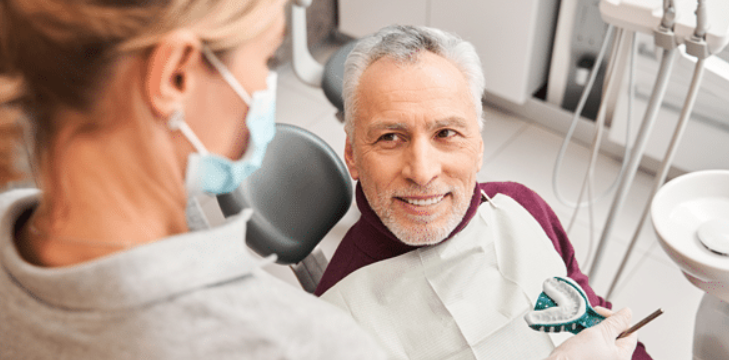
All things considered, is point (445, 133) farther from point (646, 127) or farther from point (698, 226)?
point (698, 226)

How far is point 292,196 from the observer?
4.79 ft

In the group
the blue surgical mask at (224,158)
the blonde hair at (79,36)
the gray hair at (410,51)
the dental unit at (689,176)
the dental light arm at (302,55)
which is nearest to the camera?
the blonde hair at (79,36)

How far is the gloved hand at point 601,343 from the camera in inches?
39.3

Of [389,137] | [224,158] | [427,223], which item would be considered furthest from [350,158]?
[224,158]

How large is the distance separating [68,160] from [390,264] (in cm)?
82

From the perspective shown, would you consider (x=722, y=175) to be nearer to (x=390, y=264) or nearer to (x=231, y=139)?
(x=390, y=264)

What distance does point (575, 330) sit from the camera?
1102mm

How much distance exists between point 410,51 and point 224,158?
644 mm

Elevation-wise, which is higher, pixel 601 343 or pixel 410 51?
pixel 410 51

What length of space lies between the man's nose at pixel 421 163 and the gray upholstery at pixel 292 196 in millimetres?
345

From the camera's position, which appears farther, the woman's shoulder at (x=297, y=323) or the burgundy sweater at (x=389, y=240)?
the burgundy sweater at (x=389, y=240)

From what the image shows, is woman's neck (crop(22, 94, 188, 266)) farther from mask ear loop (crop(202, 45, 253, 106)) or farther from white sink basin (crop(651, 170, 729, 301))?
white sink basin (crop(651, 170, 729, 301))

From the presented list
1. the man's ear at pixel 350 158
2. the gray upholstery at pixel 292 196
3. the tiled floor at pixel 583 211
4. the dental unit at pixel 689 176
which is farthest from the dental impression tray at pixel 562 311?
the tiled floor at pixel 583 211

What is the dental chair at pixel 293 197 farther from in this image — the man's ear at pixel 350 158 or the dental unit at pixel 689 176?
the dental unit at pixel 689 176
